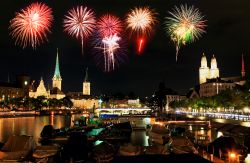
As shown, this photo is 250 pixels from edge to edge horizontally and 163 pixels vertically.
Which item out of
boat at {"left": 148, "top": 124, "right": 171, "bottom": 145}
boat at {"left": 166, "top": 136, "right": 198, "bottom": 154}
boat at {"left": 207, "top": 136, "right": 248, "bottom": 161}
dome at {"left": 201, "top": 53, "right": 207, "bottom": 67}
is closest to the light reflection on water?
boat at {"left": 148, "top": 124, "right": 171, "bottom": 145}

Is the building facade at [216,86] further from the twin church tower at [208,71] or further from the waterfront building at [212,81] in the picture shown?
the twin church tower at [208,71]

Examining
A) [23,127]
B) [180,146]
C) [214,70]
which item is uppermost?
[214,70]

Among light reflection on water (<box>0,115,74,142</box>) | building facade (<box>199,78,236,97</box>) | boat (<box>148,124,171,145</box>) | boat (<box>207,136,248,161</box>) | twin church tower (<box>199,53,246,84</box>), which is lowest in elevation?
light reflection on water (<box>0,115,74,142</box>)

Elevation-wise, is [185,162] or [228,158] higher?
[185,162]

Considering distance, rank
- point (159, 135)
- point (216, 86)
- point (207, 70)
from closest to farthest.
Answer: point (159, 135) < point (216, 86) < point (207, 70)

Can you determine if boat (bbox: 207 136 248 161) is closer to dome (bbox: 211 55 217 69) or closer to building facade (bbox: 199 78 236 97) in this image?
building facade (bbox: 199 78 236 97)

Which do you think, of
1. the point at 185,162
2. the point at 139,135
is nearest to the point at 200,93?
the point at 139,135

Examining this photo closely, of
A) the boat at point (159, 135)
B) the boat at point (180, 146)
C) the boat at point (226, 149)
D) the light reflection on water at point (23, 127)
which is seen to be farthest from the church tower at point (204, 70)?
the boat at point (180, 146)

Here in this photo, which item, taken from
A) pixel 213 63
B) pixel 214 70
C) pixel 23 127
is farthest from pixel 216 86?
pixel 23 127

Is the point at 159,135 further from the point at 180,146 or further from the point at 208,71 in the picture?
the point at 208,71

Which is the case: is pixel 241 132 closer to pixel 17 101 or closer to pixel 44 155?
pixel 44 155

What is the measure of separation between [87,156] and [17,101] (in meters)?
123

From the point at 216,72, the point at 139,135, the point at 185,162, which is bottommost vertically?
the point at 139,135

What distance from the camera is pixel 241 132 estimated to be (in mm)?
50125
